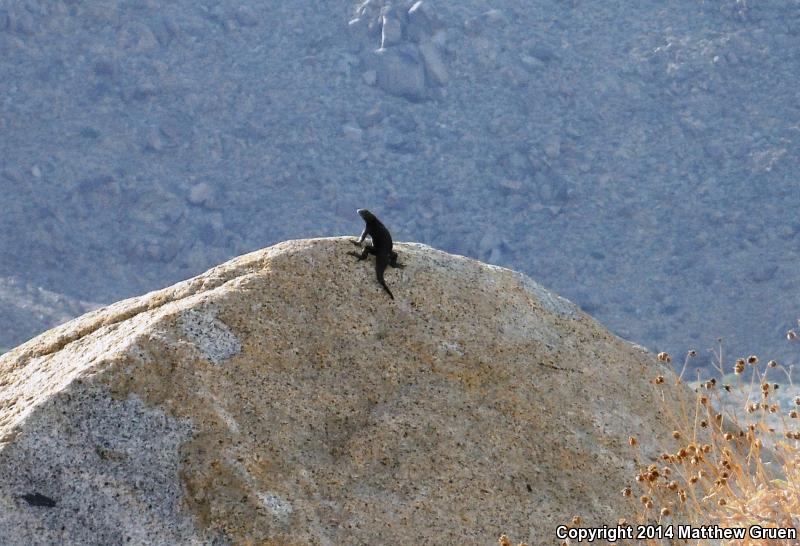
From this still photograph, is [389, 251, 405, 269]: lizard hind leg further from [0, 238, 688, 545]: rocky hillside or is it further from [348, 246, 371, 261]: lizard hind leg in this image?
[348, 246, 371, 261]: lizard hind leg

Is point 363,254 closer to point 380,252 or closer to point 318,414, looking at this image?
point 380,252

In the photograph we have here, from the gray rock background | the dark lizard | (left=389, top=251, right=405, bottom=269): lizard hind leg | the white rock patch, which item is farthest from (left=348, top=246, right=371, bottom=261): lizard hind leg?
the gray rock background

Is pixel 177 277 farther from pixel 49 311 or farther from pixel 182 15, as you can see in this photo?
pixel 182 15

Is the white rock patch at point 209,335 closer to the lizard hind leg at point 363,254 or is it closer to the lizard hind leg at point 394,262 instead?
the lizard hind leg at point 363,254

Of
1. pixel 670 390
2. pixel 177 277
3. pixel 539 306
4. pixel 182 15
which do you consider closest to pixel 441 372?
pixel 539 306

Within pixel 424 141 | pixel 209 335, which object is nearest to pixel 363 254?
pixel 209 335

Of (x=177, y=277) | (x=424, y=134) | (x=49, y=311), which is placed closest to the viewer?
(x=49, y=311)
